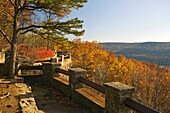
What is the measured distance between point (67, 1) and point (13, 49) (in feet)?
12.2

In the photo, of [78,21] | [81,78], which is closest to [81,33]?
[78,21]

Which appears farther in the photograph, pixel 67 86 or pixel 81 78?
pixel 67 86

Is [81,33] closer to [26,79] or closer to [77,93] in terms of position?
[77,93]

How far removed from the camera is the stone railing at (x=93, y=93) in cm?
536

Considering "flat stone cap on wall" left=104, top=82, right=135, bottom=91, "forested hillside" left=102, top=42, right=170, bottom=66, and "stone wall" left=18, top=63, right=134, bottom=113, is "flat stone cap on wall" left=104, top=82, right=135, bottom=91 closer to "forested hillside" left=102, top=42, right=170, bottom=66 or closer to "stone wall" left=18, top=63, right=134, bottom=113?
"stone wall" left=18, top=63, right=134, bottom=113

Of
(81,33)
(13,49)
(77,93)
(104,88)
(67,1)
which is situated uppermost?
(67,1)

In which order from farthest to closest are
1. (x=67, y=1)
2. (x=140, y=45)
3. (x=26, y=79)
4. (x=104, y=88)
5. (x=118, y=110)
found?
(x=140, y=45) < (x=26, y=79) < (x=67, y=1) < (x=104, y=88) < (x=118, y=110)

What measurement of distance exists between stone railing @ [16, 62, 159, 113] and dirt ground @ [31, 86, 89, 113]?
0.26 metres

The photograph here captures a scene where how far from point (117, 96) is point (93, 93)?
7.84 feet

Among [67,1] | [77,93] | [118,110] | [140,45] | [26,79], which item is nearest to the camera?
[118,110]

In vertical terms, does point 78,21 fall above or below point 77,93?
above

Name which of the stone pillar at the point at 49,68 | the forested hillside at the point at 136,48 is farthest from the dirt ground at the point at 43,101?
the forested hillside at the point at 136,48

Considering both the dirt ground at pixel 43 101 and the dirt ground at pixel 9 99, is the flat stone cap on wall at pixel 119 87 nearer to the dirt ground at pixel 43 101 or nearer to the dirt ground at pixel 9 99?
the dirt ground at pixel 43 101

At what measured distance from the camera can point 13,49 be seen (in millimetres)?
9352
